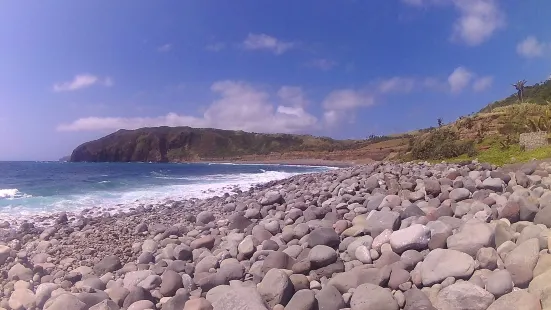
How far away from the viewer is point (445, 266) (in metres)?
4.75

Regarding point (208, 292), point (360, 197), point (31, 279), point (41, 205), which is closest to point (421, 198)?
point (360, 197)

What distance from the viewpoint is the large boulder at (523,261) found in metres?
4.24

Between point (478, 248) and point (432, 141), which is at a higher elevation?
point (432, 141)

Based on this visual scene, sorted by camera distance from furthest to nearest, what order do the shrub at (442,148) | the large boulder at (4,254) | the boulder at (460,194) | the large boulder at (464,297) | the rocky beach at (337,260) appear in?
the shrub at (442,148) → the large boulder at (4,254) → the boulder at (460,194) → the rocky beach at (337,260) → the large boulder at (464,297)

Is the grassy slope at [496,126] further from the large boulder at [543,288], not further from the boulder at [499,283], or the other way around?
the large boulder at [543,288]

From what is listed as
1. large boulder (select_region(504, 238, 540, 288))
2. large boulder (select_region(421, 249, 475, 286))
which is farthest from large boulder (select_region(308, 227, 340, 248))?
large boulder (select_region(504, 238, 540, 288))

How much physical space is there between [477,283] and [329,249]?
2.04 m

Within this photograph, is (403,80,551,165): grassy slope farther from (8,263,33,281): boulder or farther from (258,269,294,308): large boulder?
(8,263,33,281): boulder

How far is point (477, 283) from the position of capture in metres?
4.36

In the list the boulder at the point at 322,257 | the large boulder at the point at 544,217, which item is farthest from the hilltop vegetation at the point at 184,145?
the large boulder at the point at 544,217

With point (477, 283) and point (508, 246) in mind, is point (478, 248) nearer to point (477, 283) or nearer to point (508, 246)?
point (508, 246)

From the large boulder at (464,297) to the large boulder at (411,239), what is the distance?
3.84 ft

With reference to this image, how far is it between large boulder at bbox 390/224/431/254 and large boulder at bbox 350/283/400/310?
110 cm

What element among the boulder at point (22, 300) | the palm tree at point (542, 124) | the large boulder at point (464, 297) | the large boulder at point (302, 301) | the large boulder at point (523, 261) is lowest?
the boulder at point (22, 300)
